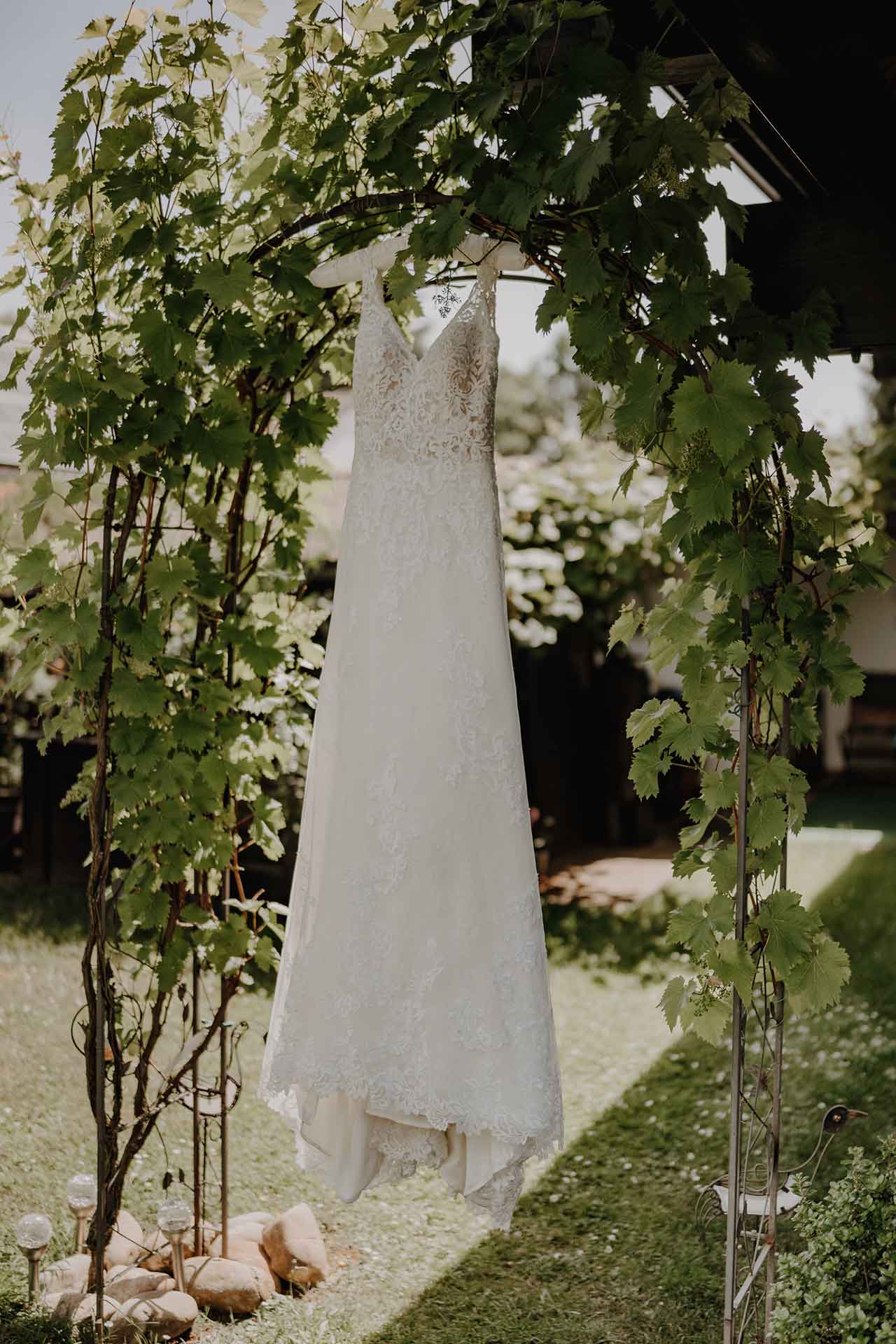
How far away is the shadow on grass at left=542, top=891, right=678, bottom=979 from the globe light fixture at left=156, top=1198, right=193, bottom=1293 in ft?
11.8

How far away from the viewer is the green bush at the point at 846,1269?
1.98 meters

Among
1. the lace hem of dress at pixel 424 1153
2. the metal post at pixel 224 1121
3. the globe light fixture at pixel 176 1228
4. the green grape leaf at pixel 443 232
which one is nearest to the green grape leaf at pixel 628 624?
the green grape leaf at pixel 443 232

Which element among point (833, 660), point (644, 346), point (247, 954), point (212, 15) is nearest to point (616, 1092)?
point (247, 954)

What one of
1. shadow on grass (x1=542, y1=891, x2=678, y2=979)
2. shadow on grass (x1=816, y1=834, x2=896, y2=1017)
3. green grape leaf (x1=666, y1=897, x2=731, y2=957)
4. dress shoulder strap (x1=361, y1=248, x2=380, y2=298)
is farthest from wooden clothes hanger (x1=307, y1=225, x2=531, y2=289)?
shadow on grass (x1=542, y1=891, x2=678, y2=979)

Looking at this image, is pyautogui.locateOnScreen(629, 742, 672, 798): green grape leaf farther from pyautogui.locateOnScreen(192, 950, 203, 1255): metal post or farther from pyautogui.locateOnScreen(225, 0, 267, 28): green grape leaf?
pyautogui.locateOnScreen(225, 0, 267, 28): green grape leaf

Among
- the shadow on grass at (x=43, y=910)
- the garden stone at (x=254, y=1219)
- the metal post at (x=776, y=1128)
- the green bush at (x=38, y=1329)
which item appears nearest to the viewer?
the metal post at (x=776, y=1128)

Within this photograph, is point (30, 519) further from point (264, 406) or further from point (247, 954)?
point (247, 954)

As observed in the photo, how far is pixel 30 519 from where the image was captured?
2.38m

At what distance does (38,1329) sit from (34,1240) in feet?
0.61

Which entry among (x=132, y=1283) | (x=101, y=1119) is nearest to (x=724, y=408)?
(x=101, y=1119)

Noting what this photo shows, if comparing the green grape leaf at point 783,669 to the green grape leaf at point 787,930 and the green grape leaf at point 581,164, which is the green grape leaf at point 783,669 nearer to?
the green grape leaf at point 787,930

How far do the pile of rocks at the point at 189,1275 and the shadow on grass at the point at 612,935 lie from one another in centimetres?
321

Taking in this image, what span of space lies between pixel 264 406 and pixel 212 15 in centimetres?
81

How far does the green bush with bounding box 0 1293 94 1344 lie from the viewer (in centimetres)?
261
